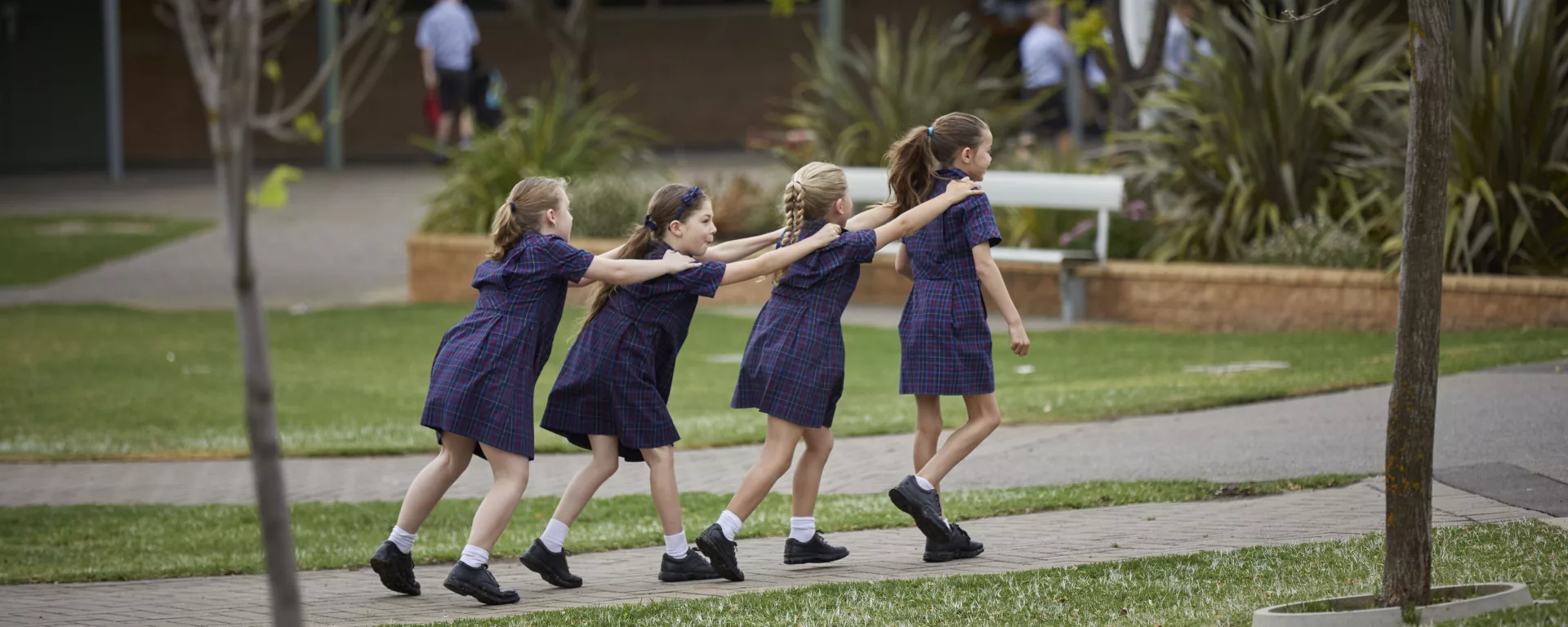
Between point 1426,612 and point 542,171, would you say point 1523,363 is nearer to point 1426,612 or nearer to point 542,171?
point 1426,612

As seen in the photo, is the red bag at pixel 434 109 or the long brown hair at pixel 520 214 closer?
the long brown hair at pixel 520 214

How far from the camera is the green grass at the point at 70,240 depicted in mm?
17344

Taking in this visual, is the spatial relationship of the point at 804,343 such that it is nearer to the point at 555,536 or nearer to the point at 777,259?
the point at 777,259

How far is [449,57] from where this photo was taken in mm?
20734

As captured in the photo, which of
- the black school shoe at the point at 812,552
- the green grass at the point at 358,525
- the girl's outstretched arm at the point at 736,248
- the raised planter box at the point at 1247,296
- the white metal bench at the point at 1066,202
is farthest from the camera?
the white metal bench at the point at 1066,202

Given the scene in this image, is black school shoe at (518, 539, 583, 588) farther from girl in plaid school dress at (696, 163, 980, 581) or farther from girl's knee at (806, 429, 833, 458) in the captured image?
girl's knee at (806, 429, 833, 458)

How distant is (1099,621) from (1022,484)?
271cm

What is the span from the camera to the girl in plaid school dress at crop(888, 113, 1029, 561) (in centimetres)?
591

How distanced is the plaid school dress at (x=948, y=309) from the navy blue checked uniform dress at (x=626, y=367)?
2.51ft

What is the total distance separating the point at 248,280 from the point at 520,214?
2.53 m

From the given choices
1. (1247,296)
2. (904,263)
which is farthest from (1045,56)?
(904,263)

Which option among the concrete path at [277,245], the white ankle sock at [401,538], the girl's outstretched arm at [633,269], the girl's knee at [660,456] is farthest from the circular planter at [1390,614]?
the concrete path at [277,245]

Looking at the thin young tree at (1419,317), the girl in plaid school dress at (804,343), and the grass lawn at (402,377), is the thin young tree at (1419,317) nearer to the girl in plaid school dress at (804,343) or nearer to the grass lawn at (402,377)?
the girl in plaid school dress at (804,343)

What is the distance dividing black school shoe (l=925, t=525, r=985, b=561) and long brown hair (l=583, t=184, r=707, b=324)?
4.56ft
